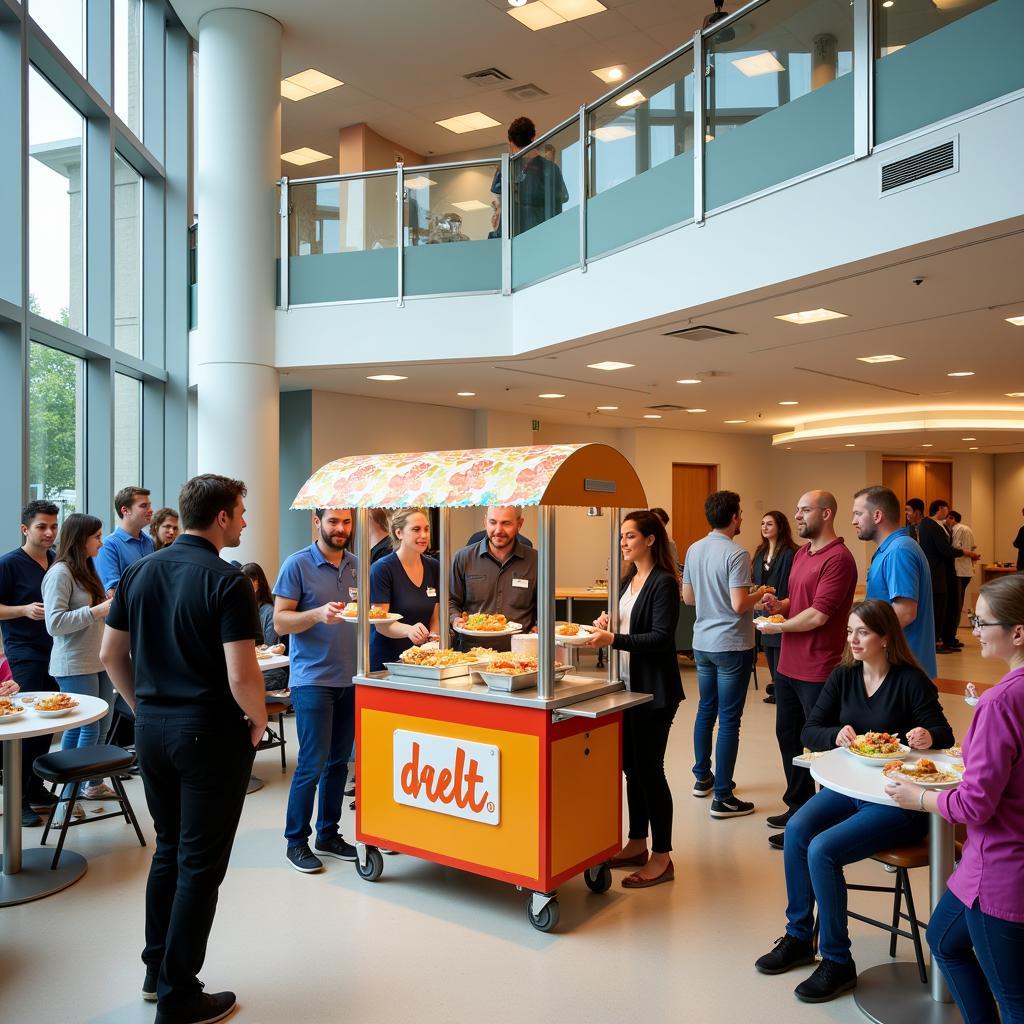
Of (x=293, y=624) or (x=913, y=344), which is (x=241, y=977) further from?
(x=913, y=344)

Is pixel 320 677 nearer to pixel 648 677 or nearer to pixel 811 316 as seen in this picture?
pixel 648 677

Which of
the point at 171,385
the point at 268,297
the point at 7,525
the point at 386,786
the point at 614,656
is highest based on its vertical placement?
the point at 268,297

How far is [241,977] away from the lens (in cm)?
320

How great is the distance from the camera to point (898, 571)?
13.3 ft

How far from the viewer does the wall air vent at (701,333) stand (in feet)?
22.1

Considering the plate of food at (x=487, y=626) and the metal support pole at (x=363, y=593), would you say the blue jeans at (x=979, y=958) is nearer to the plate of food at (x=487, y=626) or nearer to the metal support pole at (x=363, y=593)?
the plate of food at (x=487, y=626)

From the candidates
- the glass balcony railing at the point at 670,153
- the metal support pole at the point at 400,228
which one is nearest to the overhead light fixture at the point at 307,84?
the glass balcony railing at the point at 670,153

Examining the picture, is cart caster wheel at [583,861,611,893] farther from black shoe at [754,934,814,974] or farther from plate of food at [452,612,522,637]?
plate of food at [452,612,522,637]

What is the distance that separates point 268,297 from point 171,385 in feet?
5.99

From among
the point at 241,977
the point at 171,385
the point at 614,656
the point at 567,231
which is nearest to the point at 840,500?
the point at 567,231

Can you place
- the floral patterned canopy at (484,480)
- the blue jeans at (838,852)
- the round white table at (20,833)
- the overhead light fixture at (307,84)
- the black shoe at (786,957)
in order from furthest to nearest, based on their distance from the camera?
the overhead light fixture at (307,84) → the round white table at (20,833) → the floral patterned canopy at (484,480) → the black shoe at (786,957) → the blue jeans at (838,852)

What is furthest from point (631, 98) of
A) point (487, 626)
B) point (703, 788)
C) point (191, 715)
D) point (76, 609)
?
point (191, 715)

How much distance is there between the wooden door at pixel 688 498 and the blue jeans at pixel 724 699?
9.80 metres

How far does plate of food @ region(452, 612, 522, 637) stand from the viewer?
4.50 m
